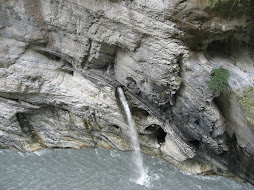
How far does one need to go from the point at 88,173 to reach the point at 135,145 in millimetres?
2910

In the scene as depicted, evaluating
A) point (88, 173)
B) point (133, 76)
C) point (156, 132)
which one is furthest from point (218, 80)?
point (88, 173)

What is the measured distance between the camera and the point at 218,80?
8258 millimetres

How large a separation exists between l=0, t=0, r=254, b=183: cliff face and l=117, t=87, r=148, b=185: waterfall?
1.07ft

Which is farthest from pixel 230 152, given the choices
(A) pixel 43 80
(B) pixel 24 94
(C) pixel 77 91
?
(B) pixel 24 94

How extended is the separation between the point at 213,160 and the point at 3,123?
1109 cm

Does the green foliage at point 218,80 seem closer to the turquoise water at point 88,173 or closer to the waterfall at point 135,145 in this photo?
the waterfall at point 135,145

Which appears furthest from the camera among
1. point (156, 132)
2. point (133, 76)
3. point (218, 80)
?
point (156, 132)

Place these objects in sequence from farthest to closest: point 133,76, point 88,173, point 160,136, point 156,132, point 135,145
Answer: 1. point 160,136
2. point 135,145
3. point 156,132
4. point 88,173
5. point 133,76

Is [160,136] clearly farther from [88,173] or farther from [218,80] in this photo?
[218,80]

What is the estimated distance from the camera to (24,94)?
1120 cm

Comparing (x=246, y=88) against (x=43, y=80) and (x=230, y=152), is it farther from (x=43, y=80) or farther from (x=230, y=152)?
(x=43, y=80)

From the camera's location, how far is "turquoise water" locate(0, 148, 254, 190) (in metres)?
10.8

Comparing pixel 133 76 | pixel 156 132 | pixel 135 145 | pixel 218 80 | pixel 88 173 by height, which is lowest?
pixel 88 173

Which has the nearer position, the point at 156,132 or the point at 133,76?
the point at 133,76
